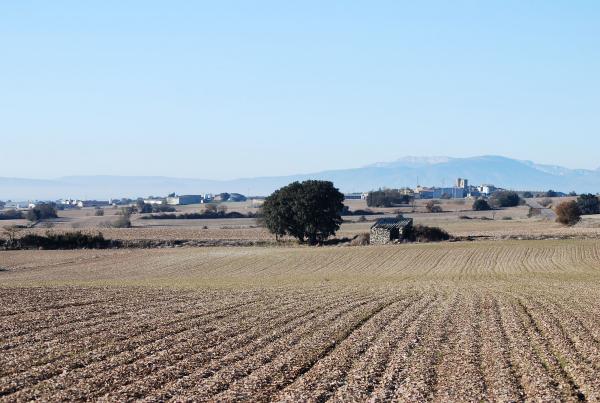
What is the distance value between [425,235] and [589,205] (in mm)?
67700

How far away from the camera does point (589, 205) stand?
494ft

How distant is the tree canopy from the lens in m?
95.4

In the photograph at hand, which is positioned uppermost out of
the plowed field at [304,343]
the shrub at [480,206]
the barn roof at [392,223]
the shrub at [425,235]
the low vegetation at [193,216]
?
the shrub at [480,206]

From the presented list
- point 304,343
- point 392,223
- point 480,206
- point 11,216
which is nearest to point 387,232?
point 392,223

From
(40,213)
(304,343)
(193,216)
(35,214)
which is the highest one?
(40,213)

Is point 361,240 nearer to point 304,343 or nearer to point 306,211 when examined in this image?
point 306,211

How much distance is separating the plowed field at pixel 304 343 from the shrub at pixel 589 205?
114 metres

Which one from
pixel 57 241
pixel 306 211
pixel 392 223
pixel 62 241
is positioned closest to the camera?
pixel 57 241

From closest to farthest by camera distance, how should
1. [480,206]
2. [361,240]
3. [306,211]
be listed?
1. [361,240]
2. [306,211]
3. [480,206]

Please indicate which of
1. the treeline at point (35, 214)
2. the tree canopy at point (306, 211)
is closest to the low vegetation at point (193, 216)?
the treeline at point (35, 214)

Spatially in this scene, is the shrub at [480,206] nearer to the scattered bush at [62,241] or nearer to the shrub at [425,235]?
the shrub at [425,235]

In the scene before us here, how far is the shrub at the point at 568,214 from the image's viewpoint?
11562 cm

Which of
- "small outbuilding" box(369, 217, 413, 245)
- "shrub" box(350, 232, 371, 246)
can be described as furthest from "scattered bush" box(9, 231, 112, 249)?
"small outbuilding" box(369, 217, 413, 245)

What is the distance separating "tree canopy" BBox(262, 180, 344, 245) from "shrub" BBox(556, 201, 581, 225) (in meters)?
36.9
